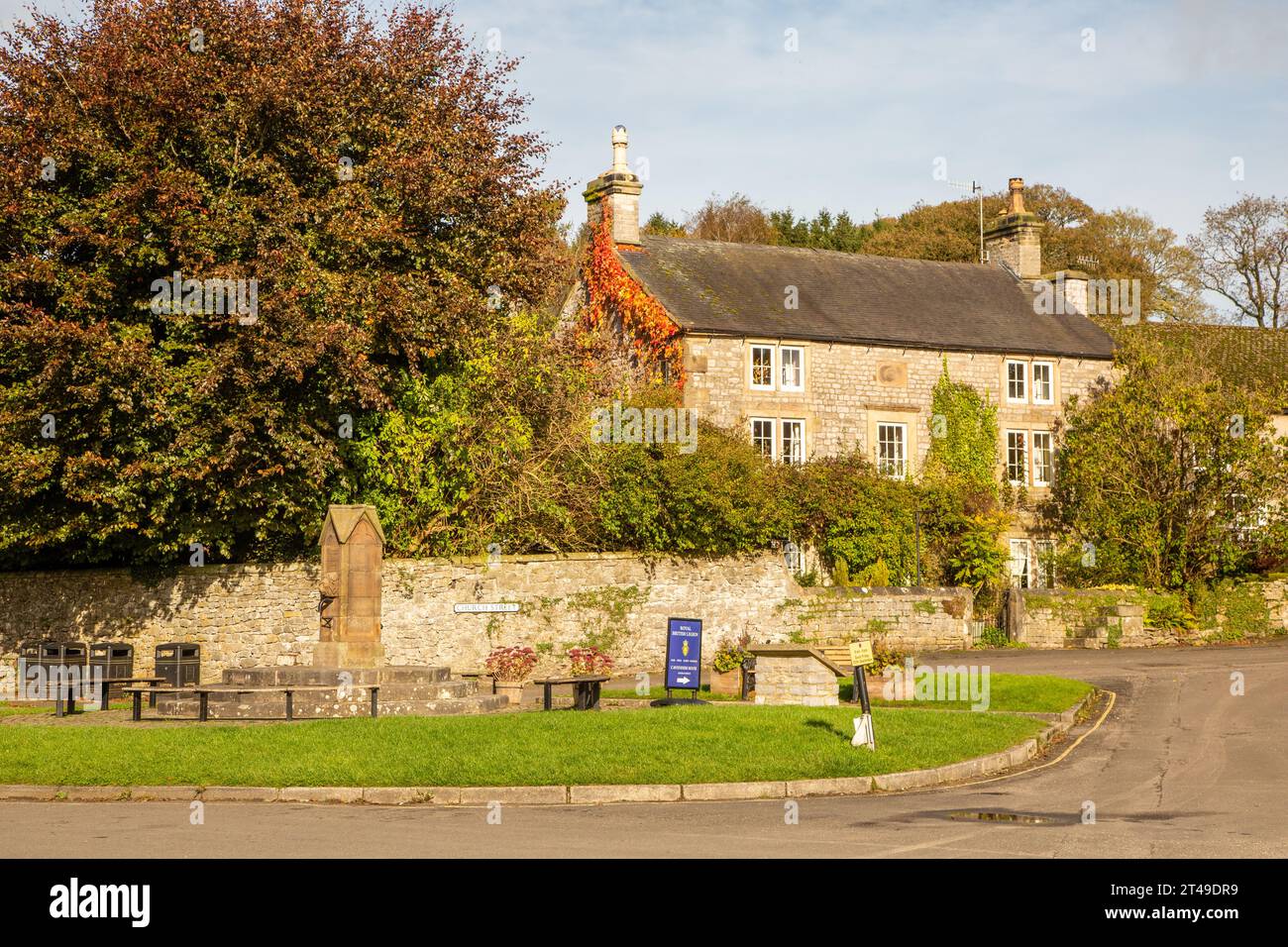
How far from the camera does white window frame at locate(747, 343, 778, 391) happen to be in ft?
123

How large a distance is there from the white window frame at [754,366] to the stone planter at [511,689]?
16.2 m

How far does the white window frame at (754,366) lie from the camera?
37.5 meters

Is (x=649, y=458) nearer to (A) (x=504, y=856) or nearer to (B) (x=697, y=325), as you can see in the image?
(B) (x=697, y=325)

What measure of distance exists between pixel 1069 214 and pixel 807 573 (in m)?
36.4

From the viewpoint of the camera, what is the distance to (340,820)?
12805 mm

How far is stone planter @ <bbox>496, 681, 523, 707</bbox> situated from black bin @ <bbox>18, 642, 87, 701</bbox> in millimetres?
7720

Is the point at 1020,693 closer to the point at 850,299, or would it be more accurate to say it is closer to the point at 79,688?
the point at 79,688

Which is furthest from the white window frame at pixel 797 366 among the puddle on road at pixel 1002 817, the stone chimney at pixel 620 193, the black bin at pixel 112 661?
the puddle on road at pixel 1002 817

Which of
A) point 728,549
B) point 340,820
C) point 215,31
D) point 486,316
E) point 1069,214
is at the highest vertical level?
point 1069,214

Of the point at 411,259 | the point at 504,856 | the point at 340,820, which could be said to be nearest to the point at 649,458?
the point at 411,259

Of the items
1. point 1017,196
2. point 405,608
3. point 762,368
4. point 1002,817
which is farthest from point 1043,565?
point 1002,817

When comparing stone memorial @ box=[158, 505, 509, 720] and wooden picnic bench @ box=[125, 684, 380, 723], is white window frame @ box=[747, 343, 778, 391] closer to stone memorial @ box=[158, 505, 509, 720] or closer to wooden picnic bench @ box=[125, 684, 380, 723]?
stone memorial @ box=[158, 505, 509, 720]

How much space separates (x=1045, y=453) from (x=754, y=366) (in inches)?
407

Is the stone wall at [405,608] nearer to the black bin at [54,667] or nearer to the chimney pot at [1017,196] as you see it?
the black bin at [54,667]
